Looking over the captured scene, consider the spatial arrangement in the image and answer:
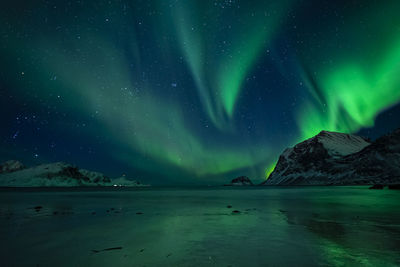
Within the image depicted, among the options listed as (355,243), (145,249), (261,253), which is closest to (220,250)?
(261,253)

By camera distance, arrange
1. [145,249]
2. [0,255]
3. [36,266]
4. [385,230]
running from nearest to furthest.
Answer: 1. [36,266]
2. [0,255]
3. [145,249]
4. [385,230]

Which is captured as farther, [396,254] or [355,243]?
[355,243]

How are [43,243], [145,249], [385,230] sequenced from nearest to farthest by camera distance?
[145,249] < [43,243] < [385,230]

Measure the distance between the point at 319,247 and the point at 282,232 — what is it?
4361mm

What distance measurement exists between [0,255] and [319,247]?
41.1 ft

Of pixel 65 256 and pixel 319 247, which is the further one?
pixel 319 247

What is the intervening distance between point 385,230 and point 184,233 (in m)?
11.4

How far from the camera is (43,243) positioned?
12.5m

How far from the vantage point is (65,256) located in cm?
990

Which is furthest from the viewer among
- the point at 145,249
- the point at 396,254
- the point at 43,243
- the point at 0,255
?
the point at 43,243

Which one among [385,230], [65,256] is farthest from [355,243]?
[65,256]

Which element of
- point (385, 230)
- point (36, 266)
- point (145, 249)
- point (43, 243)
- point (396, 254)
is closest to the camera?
point (36, 266)

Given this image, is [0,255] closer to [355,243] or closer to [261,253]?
[261,253]

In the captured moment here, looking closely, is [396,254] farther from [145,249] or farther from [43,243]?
[43,243]
